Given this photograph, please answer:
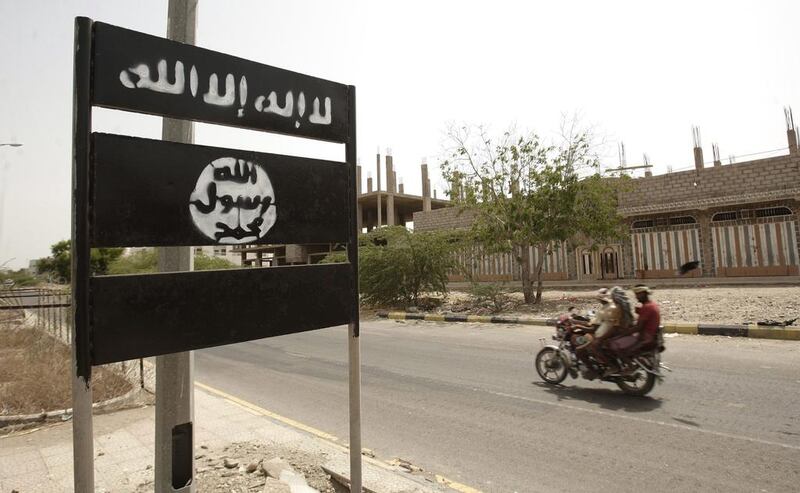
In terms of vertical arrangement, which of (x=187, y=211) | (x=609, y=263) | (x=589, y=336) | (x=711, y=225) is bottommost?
(x=589, y=336)

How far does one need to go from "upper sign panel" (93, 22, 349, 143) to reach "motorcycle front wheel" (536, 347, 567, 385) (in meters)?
5.28

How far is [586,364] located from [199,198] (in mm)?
5984

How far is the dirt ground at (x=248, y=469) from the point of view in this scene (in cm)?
352

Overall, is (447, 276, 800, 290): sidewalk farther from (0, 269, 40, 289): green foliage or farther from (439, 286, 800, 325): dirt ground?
(0, 269, 40, 289): green foliage

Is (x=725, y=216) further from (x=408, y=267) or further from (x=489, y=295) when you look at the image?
(x=408, y=267)

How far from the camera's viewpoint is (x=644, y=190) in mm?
21969

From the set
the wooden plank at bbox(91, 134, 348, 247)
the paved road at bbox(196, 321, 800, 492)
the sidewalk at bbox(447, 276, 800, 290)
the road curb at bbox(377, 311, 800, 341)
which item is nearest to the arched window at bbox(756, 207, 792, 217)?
the sidewalk at bbox(447, 276, 800, 290)

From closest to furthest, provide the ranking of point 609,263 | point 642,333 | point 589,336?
point 642,333, point 589,336, point 609,263

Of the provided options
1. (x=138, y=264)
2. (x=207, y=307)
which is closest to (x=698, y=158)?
(x=207, y=307)

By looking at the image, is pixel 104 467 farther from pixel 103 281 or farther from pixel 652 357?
pixel 652 357

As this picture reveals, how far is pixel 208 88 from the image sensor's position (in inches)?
90.4

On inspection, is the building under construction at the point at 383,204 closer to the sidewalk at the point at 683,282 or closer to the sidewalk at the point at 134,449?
the sidewalk at the point at 683,282

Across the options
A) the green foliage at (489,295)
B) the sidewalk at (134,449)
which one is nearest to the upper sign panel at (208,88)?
the sidewalk at (134,449)

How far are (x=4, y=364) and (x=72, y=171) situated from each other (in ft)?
27.2
